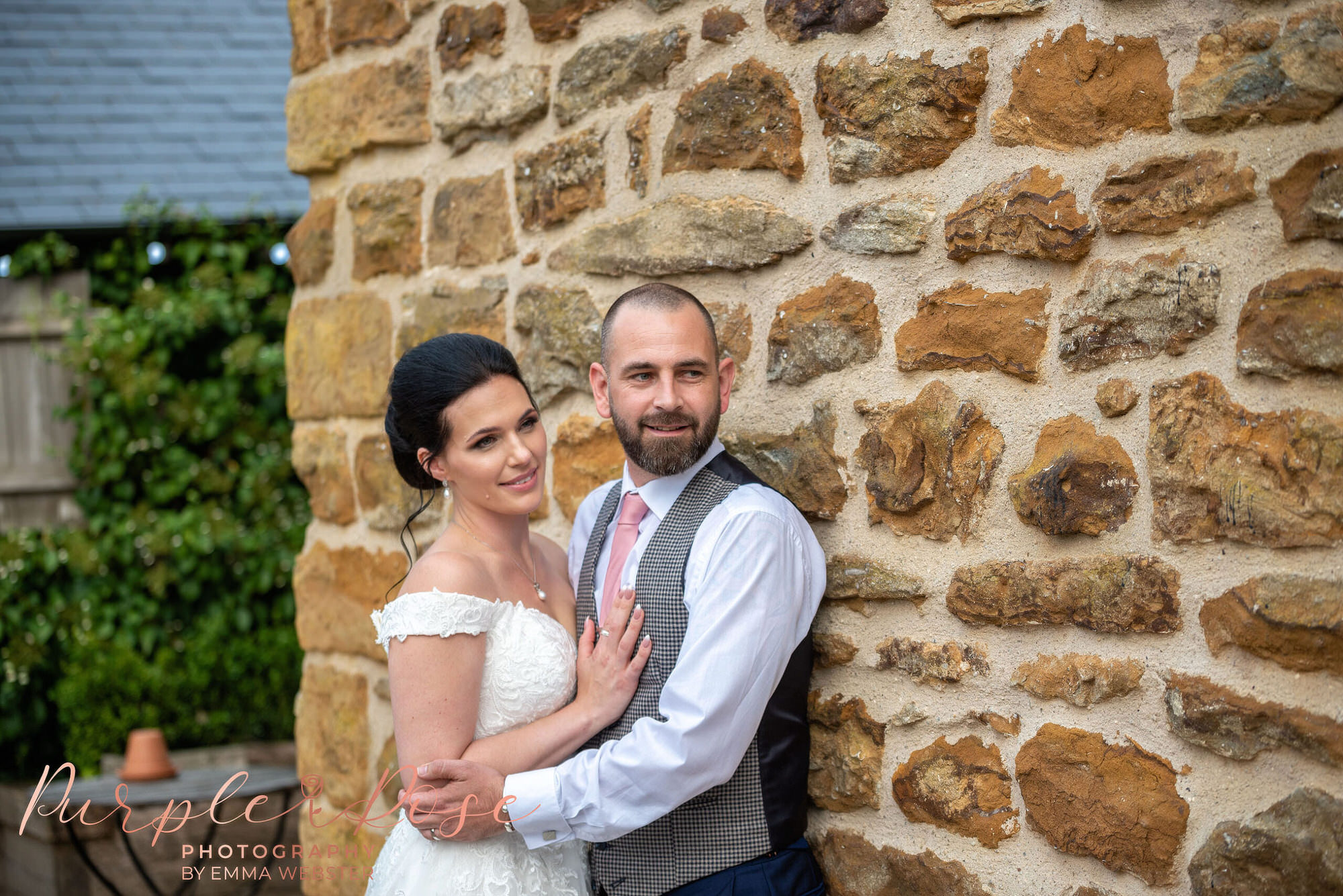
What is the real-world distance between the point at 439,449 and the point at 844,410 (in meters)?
0.83

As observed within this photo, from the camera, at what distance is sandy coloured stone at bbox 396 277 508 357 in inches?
112

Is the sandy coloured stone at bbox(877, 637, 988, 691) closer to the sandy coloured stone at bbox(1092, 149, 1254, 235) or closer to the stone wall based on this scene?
the stone wall

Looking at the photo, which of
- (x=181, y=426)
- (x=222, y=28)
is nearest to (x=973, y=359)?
(x=181, y=426)

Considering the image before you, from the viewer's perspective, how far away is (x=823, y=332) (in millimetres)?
2209

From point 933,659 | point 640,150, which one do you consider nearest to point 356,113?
point 640,150

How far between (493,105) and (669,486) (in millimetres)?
1219

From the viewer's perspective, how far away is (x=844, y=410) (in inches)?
86.1

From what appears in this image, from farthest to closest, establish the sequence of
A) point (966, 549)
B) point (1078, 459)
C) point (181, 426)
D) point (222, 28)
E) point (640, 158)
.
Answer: point (222, 28) < point (181, 426) < point (640, 158) < point (966, 549) < point (1078, 459)

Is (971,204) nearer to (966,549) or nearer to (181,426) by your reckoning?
(966,549)

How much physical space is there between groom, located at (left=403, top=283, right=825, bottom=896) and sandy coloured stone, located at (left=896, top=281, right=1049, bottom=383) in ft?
1.23

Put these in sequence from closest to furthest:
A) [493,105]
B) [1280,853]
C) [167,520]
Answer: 1. [1280,853]
2. [493,105]
3. [167,520]

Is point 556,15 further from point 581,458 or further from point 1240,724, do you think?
point 1240,724

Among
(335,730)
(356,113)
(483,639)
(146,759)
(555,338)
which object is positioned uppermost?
(356,113)

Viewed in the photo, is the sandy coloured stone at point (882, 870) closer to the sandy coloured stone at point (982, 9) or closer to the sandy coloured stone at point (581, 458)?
the sandy coloured stone at point (581, 458)
